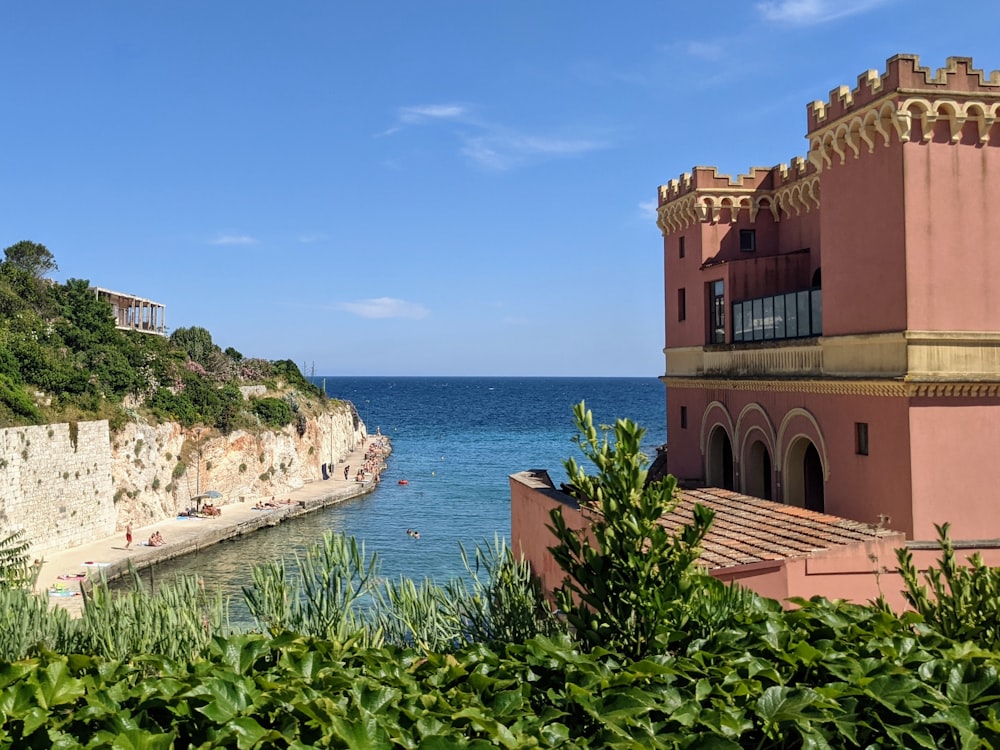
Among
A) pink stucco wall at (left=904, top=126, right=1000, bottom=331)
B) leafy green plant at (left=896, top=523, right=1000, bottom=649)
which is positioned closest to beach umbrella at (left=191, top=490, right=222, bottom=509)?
pink stucco wall at (left=904, top=126, right=1000, bottom=331)

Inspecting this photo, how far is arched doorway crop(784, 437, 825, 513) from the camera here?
19250mm

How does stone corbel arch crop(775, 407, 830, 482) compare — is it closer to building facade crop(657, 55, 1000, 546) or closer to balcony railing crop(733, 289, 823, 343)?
building facade crop(657, 55, 1000, 546)

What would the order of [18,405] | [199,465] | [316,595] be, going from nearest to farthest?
[316,595] < [18,405] < [199,465]

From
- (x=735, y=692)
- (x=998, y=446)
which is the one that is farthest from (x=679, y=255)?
(x=735, y=692)

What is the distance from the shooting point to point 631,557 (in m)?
7.18

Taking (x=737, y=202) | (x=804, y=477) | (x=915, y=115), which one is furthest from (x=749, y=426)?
(x=915, y=115)

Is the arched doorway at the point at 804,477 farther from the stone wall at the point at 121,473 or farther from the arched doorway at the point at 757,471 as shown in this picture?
the stone wall at the point at 121,473

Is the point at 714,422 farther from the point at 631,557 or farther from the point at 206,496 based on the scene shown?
the point at 206,496

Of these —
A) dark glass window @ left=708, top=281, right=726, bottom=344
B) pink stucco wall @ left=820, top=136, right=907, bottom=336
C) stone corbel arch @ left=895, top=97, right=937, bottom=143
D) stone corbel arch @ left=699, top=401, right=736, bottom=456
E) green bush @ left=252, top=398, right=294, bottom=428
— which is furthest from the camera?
green bush @ left=252, top=398, right=294, bottom=428

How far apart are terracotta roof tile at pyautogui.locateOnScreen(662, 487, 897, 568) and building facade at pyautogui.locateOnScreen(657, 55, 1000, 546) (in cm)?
90

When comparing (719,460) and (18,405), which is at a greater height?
(18,405)

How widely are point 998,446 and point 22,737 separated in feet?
52.0

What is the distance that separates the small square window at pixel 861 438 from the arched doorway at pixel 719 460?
6720 mm

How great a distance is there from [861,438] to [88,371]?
38605 millimetres
